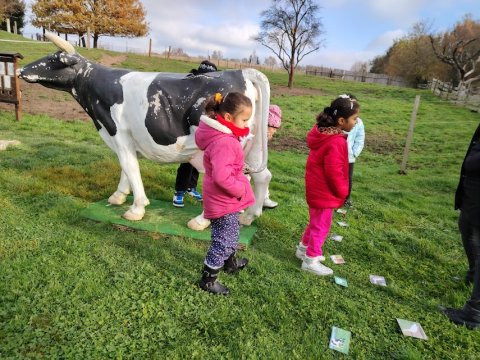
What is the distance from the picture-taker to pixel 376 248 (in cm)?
402

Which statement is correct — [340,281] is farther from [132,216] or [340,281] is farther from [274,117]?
[132,216]

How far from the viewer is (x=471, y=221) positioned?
2871 millimetres

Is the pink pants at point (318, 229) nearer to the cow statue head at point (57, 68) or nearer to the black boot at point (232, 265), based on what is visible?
the black boot at point (232, 265)

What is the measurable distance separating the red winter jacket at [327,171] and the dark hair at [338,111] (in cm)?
11

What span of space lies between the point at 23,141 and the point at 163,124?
5136mm

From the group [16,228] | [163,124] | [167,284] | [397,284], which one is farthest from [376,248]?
[16,228]

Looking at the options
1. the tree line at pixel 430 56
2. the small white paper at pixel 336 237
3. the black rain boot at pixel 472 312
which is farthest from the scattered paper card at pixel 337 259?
the tree line at pixel 430 56

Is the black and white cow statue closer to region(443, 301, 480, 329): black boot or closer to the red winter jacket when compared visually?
the red winter jacket

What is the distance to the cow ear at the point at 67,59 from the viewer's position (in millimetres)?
3785

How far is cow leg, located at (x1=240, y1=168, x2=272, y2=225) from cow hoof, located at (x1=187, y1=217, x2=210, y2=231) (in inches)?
18.5

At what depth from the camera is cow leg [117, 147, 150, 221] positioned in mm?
3803

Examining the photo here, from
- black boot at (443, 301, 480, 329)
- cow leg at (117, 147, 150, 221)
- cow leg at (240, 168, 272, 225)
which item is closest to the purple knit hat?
cow leg at (240, 168, 272, 225)

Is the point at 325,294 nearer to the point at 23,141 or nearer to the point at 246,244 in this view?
the point at 246,244

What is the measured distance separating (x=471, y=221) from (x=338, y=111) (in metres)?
1.37
